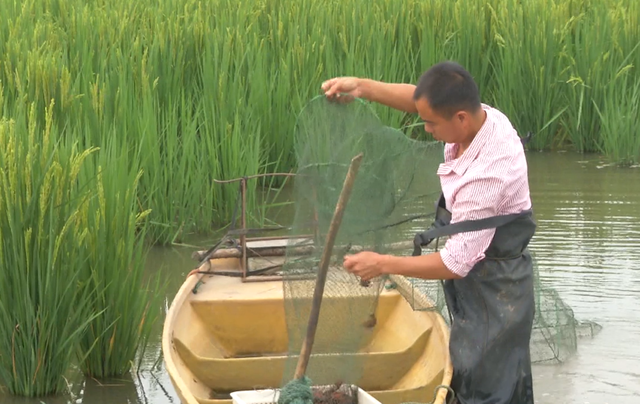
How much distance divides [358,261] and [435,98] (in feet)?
1.70

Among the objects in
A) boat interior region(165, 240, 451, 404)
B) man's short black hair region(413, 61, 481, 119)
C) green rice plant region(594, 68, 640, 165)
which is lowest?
green rice plant region(594, 68, 640, 165)

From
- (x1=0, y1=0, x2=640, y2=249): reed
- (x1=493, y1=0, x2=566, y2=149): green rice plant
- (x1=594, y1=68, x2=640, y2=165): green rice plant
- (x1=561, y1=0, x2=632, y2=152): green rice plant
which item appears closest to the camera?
(x1=0, y1=0, x2=640, y2=249): reed

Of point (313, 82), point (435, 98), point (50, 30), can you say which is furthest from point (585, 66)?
point (435, 98)

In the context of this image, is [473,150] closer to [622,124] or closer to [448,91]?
[448,91]

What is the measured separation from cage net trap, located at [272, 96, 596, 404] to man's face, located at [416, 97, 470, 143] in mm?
407

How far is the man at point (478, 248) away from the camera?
3355 mm

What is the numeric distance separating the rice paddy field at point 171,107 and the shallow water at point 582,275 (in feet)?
0.49

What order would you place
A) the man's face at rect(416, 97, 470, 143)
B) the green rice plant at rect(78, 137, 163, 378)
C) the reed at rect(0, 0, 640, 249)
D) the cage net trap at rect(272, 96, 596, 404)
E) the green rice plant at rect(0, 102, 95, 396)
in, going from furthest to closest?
the reed at rect(0, 0, 640, 249), the green rice plant at rect(78, 137, 163, 378), the green rice plant at rect(0, 102, 95, 396), the cage net trap at rect(272, 96, 596, 404), the man's face at rect(416, 97, 470, 143)

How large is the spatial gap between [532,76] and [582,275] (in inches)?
129

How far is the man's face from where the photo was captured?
3441 millimetres

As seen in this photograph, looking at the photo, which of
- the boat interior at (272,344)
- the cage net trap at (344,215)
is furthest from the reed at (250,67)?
the cage net trap at (344,215)

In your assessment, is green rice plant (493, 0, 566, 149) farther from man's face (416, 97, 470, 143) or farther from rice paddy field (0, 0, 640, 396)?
man's face (416, 97, 470, 143)

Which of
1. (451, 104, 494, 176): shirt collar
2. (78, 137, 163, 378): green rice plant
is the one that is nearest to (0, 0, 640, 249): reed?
(78, 137, 163, 378): green rice plant

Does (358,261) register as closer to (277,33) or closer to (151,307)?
(151,307)
